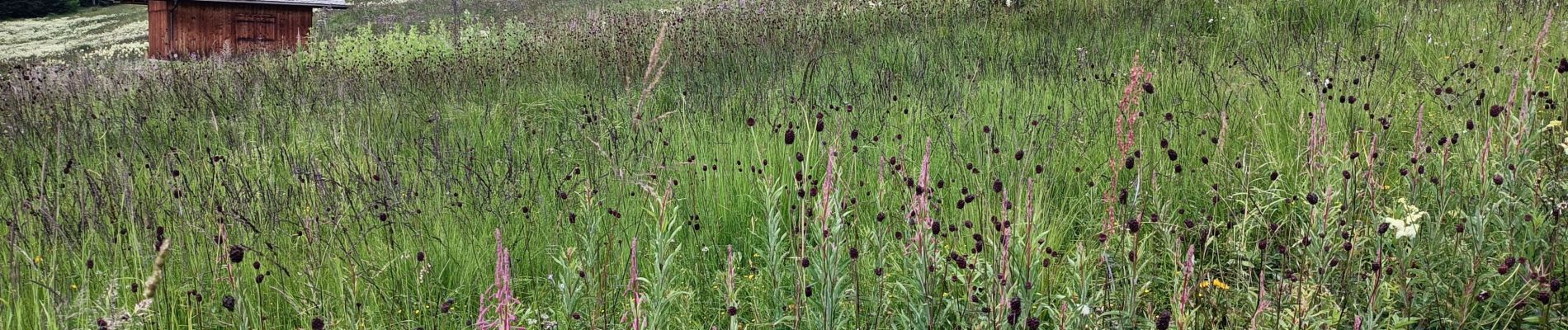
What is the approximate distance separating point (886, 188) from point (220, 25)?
20.5 metres

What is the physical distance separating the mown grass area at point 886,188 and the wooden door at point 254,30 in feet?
48.0

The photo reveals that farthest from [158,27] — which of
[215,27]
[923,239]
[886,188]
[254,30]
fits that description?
[923,239]

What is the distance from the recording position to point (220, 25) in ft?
62.3

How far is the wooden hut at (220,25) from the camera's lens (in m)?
18.8

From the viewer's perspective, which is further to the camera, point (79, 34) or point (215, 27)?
point (79, 34)

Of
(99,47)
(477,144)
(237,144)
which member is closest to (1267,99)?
(477,144)

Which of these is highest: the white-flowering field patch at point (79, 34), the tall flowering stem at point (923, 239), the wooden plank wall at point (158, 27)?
the tall flowering stem at point (923, 239)

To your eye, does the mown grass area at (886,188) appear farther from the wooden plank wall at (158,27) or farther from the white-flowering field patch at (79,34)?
the white-flowering field patch at (79,34)

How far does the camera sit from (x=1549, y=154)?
2.50 metres

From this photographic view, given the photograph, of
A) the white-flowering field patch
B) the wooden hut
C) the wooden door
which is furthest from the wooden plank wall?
the white-flowering field patch

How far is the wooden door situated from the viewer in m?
19.2

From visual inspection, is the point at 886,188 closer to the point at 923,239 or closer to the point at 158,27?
the point at 923,239

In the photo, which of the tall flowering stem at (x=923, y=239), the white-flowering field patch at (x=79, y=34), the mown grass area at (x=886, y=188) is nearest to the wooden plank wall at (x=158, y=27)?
the white-flowering field patch at (x=79, y=34)

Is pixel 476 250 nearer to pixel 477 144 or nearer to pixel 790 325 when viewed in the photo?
pixel 790 325
